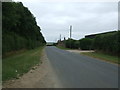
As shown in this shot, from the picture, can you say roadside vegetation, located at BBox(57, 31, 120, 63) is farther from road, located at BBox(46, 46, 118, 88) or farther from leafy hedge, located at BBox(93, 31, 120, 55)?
road, located at BBox(46, 46, 118, 88)

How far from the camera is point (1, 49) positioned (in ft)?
80.3

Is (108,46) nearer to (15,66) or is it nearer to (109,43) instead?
(109,43)

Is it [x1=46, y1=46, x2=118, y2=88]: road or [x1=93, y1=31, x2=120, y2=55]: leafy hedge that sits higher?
[x1=93, y1=31, x2=120, y2=55]: leafy hedge

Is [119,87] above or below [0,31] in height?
below

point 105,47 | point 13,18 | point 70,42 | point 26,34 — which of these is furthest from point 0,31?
point 70,42

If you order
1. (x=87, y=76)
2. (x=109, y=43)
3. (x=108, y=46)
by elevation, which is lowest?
(x=87, y=76)

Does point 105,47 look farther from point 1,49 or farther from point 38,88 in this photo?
point 38,88

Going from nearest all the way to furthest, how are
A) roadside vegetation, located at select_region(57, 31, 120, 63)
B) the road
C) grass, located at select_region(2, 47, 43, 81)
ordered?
the road
grass, located at select_region(2, 47, 43, 81)
roadside vegetation, located at select_region(57, 31, 120, 63)

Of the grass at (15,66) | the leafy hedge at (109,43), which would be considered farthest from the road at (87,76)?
the leafy hedge at (109,43)

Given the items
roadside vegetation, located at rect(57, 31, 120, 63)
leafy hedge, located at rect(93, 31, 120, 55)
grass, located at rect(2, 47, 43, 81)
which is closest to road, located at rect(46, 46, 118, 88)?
grass, located at rect(2, 47, 43, 81)

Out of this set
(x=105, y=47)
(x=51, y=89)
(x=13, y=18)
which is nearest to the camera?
(x=51, y=89)

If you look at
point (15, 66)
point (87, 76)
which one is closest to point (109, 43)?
point (15, 66)

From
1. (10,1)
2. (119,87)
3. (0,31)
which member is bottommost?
(119,87)

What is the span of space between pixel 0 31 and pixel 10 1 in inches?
124
